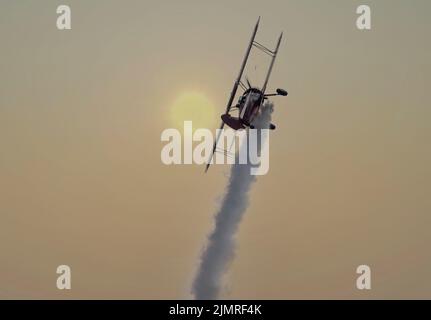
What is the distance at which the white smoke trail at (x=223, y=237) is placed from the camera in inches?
5325

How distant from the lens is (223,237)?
5389 inches

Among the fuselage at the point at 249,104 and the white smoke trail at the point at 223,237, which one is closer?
the fuselage at the point at 249,104

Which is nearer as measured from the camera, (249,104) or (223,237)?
(249,104)

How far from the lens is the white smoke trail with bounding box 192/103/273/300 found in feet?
444

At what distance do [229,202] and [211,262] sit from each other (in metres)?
8.43

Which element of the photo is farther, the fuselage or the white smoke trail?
the white smoke trail
